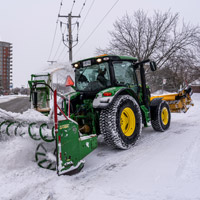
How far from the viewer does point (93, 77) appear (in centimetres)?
484

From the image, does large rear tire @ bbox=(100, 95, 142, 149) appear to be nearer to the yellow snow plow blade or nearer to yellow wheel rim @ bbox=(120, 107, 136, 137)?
yellow wheel rim @ bbox=(120, 107, 136, 137)

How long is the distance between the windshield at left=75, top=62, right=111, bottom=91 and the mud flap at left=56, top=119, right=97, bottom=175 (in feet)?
5.64

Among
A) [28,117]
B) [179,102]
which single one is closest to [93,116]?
[28,117]

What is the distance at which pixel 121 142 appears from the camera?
13.3ft

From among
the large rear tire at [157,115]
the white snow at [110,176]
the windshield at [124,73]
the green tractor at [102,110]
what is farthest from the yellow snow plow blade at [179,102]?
the white snow at [110,176]

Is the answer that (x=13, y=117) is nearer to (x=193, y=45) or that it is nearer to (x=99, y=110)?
(x=99, y=110)

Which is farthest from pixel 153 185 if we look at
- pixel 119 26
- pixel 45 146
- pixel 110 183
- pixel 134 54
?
pixel 119 26

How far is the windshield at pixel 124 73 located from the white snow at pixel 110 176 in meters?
1.68

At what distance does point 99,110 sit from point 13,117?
5.78 ft

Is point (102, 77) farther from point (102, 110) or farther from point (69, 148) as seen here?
point (69, 148)

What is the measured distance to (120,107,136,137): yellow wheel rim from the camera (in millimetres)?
4414

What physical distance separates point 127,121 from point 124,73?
1.21 m

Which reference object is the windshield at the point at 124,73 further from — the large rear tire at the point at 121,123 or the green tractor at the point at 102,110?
the large rear tire at the point at 121,123

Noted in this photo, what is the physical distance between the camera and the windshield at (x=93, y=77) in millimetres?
4605
